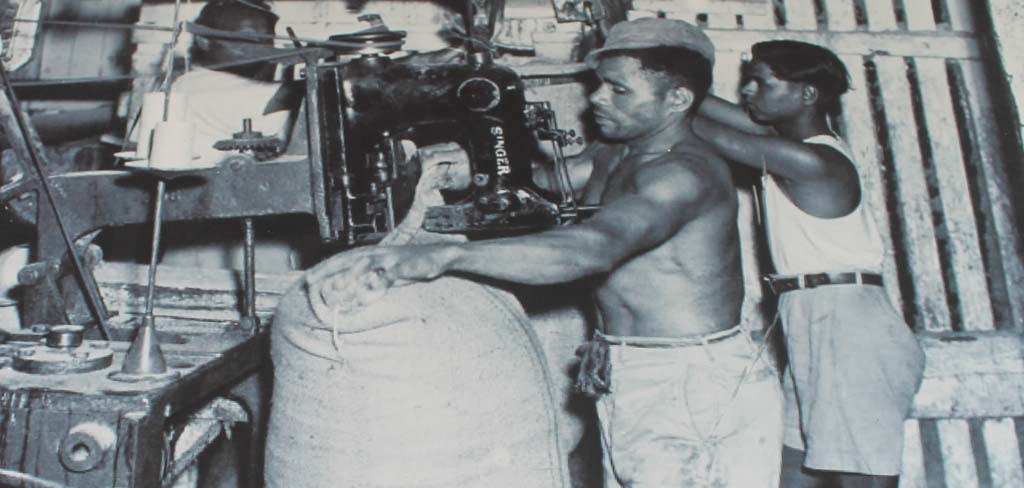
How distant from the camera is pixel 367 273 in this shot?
1285 millimetres

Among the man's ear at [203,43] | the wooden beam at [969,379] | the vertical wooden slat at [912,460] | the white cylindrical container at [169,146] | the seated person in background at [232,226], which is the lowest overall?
the vertical wooden slat at [912,460]

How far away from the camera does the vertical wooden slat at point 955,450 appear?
2795 mm

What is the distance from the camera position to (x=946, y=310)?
115 inches

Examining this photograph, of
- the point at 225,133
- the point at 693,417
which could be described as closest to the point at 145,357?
the point at 693,417

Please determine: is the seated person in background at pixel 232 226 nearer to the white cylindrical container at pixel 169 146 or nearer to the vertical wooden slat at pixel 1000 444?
the white cylindrical container at pixel 169 146

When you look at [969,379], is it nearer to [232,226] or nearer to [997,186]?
[997,186]

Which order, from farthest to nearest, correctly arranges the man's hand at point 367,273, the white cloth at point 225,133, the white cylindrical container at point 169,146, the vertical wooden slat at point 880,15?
1. the vertical wooden slat at point 880,15
2. the white cloth at point 225,133
3. the white cylindrical container at point 169,146
4. the man's hand at point 367,273

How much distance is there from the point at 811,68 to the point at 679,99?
59cm

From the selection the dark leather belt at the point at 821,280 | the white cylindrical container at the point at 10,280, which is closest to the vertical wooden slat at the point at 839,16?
the dark leather belt at the point at 821,280

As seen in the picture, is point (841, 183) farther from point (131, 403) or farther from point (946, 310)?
point (131, 403)

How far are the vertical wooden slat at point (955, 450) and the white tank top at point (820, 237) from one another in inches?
42.5

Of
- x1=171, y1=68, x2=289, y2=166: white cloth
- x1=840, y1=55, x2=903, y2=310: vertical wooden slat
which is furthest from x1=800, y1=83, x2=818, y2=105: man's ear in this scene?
x1=171, y1=68, x2=289, y2=166: white cloth

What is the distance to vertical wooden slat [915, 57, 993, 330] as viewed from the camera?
293 centimetres

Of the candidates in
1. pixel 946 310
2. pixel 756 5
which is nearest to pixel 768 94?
pixel 756 5
